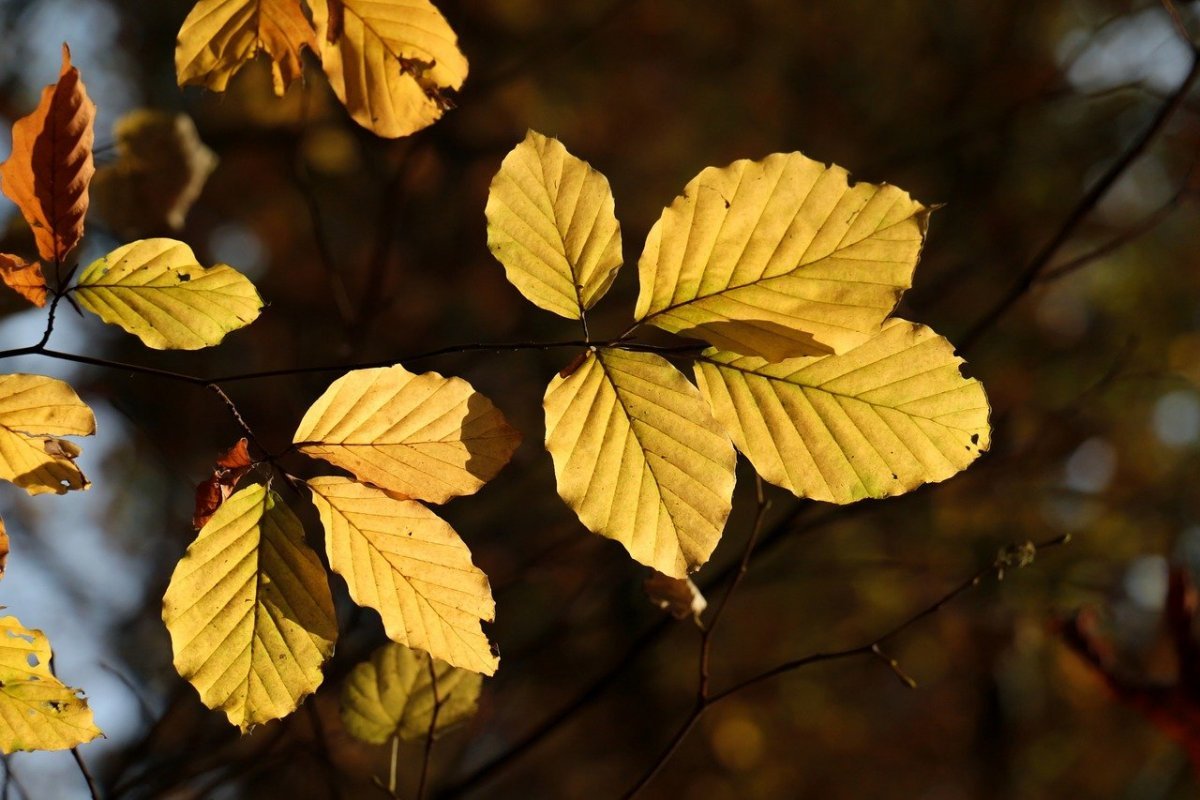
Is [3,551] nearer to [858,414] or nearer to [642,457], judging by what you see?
[642,457]

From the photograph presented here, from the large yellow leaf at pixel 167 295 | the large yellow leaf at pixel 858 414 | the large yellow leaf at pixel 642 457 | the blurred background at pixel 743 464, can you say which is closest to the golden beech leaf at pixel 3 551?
the large yellow leaf at pixel 167 295

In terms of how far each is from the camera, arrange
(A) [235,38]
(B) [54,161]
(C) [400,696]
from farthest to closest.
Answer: (C) [400,696] → (A) [235,38] → (B) [54,161]

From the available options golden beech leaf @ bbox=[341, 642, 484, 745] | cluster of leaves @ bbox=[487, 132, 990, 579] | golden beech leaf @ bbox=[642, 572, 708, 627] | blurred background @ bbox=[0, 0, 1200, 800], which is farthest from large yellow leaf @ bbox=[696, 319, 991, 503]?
blurred background @ bbox=[0, 0, 1200, 800]

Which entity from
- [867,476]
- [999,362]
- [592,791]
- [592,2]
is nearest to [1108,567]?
[999,362]

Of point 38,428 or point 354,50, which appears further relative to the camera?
point 354,50

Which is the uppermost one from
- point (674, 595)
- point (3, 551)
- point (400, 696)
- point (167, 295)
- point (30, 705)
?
point (167, 295)

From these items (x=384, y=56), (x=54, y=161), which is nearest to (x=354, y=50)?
(x=384, y=56)

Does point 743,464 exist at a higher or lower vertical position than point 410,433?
lower
